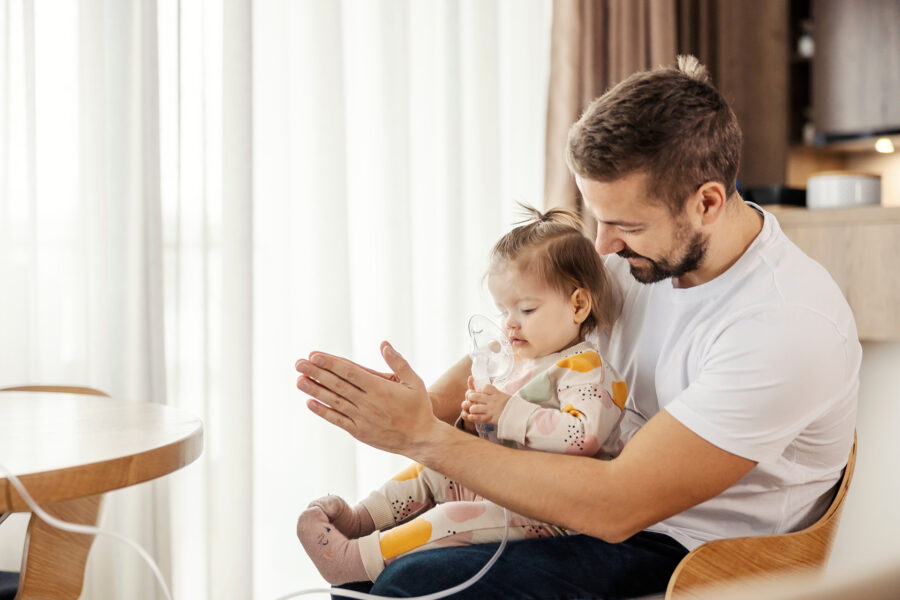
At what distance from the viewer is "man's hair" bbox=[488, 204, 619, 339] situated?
141 centimetres

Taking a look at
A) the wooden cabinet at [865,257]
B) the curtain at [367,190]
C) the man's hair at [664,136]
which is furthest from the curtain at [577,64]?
the man's hair at [664,136]

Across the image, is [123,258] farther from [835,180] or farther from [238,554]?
[835,180]

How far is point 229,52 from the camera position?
2.12m

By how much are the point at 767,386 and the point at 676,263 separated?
28 cm

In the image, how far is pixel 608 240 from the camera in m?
1.31

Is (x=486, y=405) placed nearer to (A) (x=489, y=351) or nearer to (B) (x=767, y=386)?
(A) (x=489, y=351)

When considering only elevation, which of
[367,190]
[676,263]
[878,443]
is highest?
[367,190]

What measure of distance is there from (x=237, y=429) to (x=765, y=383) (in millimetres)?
1476

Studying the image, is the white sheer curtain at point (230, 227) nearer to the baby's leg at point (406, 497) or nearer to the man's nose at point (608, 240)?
the baby's leg at point (406, 497)

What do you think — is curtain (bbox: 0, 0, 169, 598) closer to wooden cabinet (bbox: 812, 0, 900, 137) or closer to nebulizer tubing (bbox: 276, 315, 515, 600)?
nebulizer tubing (bbox: 276, 315, 515, 600)

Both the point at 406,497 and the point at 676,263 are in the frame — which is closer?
the point at 676,263

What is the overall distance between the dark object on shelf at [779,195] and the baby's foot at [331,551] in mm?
2051

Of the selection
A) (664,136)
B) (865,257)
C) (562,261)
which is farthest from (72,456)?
(865,257)

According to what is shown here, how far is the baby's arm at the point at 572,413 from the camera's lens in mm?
1243
